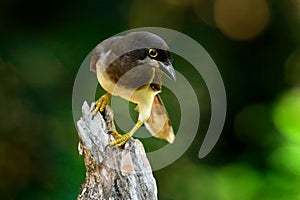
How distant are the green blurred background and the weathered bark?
446mm

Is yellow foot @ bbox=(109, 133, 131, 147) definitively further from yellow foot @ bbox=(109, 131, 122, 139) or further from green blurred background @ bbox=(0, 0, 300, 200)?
green blurred background @ bbox=(0, 0, 300, 200)

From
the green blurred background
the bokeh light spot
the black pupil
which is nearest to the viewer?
the black pupil

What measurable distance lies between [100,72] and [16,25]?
645 millimetres

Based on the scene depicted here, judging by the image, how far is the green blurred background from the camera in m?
1.22

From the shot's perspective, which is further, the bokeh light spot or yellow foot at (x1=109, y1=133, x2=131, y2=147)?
the bokeh light spot

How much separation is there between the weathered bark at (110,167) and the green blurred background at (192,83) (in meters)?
0.45

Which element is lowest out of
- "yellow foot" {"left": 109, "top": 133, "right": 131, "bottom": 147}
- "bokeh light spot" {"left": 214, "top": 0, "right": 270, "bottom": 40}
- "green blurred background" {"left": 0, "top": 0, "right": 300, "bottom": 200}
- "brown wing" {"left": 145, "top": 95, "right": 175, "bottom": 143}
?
"yellow foot" {"left": 109, "top": 133, "right": 131, "bottom": 147}

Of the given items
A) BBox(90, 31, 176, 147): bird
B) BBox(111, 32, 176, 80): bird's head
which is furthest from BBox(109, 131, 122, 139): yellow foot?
BBox(111, 32, 176, 80): bird's head

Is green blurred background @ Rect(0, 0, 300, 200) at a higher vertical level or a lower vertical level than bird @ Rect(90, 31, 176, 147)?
higher

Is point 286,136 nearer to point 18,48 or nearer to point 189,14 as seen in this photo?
point 189,14

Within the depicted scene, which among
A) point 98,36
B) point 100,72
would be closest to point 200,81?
point 98,36

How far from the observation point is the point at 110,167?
0.65 metres

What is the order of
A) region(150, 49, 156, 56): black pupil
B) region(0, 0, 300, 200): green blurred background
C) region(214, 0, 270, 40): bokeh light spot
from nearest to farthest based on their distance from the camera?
region(150, 49, 156, 56): black pupil, region(0, 0, 300, 200): green blurred background, region(214, 0, 270, 40): bokeh light spot

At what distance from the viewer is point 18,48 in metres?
1.23
